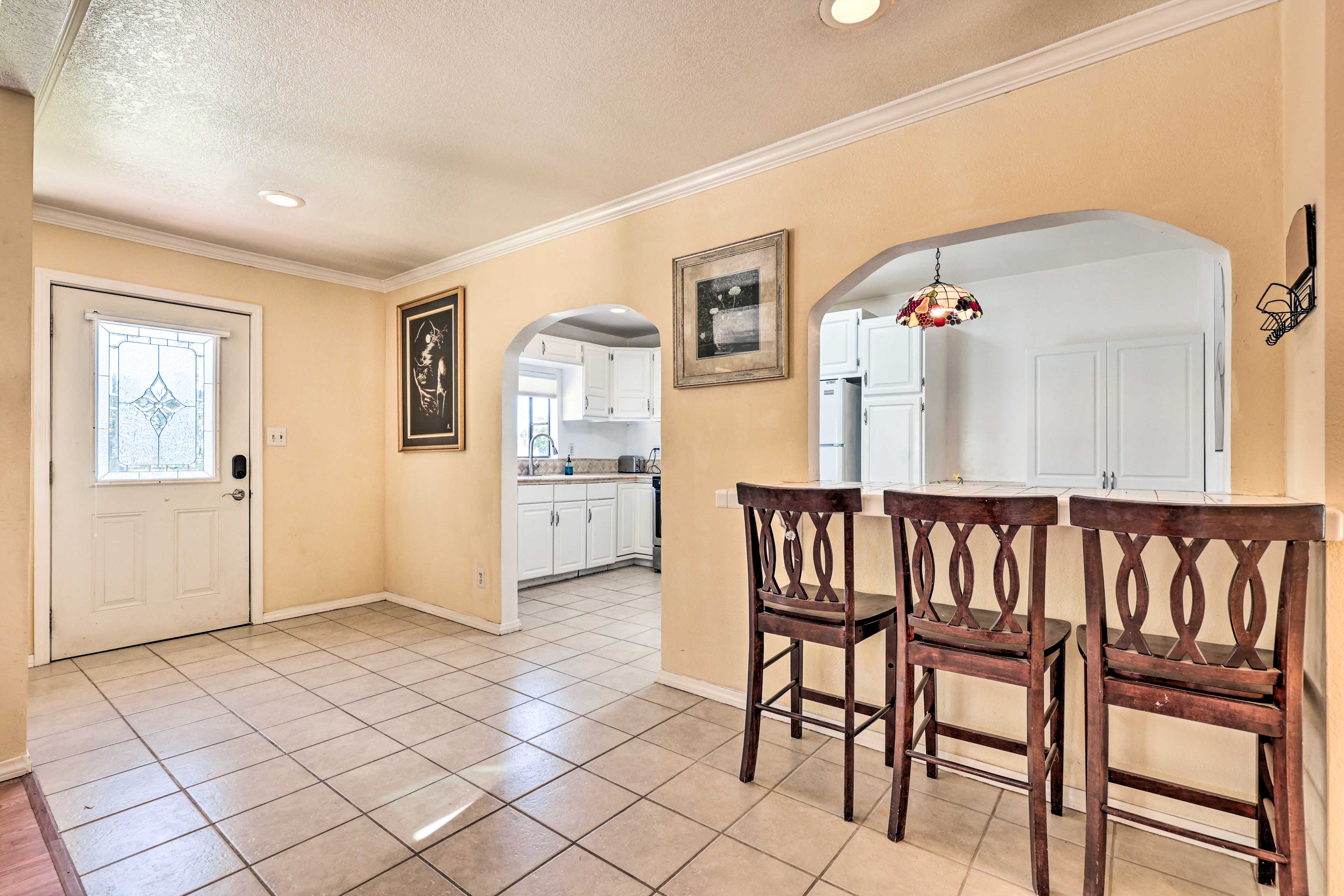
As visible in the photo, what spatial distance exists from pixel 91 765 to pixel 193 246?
3.00m

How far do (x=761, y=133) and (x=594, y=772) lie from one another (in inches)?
99.4

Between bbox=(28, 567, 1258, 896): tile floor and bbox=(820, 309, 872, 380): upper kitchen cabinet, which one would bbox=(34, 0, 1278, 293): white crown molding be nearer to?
bbox=(820, 309, 872, 380): upper kitchen cabinet

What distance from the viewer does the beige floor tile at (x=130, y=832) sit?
72.3 inches

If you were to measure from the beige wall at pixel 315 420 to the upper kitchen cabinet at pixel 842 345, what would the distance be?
133 inches

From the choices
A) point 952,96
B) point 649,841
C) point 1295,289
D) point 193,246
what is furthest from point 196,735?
point 1295,289

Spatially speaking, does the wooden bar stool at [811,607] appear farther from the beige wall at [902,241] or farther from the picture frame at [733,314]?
the picture frame at [733,314]

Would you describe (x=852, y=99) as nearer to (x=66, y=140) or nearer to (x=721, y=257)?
(x=721, y=257)

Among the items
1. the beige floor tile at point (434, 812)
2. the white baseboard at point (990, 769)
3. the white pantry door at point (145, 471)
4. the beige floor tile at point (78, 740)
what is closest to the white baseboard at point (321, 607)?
the white pantry door at point (145, 471)

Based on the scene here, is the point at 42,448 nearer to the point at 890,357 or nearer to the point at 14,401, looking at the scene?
the point at 14,401

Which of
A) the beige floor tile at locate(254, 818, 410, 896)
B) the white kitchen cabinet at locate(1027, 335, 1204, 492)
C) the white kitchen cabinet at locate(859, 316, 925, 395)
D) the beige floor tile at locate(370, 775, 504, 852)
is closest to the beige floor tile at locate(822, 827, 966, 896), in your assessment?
the beige floor tile at locate(370, 775, 504, 852)

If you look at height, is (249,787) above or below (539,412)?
below

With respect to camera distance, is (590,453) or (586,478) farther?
(590,453)

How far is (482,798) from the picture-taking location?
→ 2.14 metres

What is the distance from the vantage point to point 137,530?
3.79 metres
